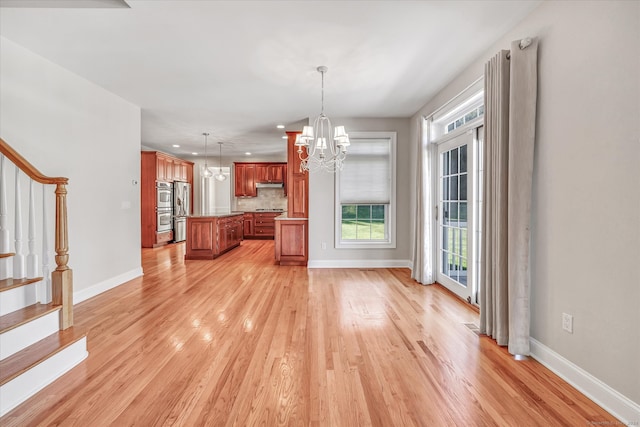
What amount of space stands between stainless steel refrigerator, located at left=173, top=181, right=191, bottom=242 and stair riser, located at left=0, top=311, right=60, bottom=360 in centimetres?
600

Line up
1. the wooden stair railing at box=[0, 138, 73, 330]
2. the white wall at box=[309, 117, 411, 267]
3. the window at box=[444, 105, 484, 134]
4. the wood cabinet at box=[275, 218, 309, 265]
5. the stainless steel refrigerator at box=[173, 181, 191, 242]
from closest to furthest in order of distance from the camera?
the wooden stair railing at box=[0, 138, 73, 330], the window at box=[444, 105, 484, 134], the white wall at box=[309, 117, 411, 267], the wood cabinet at box=[275, 218, 309, 265], the stainless steel refrigerator at box=[173, 181, 191, 242]

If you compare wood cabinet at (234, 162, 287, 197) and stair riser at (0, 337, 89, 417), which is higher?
wood cabinet at (234, 162, 287, 197)

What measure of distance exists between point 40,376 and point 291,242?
3.96m

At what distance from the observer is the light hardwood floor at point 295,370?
1615 millimetres

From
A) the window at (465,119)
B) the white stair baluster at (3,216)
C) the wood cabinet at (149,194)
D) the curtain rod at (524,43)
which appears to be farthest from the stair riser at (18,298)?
the wood cabinet at (149,194)

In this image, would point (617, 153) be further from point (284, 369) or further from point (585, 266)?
point (284, 369)

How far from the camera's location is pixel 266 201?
9992mm

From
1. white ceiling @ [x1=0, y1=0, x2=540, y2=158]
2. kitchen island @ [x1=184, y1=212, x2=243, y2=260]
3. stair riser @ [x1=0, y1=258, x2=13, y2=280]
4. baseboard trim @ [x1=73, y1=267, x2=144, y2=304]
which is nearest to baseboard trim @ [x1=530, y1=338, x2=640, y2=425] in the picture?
white ceiling @ [x1=0, y1=0, x2=540, y2=158]

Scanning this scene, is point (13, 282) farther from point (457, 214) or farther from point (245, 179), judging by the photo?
point (245, 179)

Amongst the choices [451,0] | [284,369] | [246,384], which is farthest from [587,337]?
[451,0]

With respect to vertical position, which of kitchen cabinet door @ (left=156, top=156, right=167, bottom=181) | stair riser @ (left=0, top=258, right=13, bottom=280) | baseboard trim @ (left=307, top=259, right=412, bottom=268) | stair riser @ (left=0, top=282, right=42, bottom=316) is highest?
kitchen cabinet door @ (left=156, top=156, right=167, bottom=181)

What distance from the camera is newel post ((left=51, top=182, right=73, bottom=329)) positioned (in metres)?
2.35

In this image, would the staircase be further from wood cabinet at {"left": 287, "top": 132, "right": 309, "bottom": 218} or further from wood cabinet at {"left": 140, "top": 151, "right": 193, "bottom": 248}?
wood cabinet at {"left": 140, "top": 151, "right": 193, "bottom": 248}

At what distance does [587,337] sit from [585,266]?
17.2 inches
